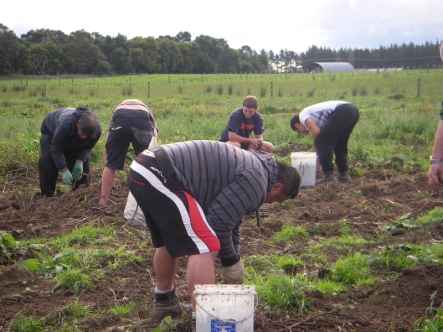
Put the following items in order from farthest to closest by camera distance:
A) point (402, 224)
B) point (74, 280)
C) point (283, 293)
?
point (402, 224) < point (74, 280) < point (283, 293)

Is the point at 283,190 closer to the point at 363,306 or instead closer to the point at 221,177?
the point at 221,177

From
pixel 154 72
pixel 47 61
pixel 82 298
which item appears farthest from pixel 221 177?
pixel 154 72

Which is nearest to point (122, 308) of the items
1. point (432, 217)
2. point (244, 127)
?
point (432, 217)

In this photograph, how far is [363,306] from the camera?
3.82 metres

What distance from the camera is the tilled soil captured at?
12.0ft

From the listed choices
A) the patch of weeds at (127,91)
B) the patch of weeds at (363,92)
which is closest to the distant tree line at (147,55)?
the patch of weeds at (127,91)

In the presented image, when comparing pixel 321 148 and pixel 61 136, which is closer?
pixel 61 136

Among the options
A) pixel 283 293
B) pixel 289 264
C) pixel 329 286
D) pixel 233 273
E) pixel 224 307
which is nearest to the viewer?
pixel 224 307

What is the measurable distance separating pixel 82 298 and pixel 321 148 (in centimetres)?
512

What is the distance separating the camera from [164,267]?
357 cm

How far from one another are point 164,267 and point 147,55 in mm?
71179

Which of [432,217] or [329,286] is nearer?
[329,286]

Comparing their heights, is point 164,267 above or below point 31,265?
above

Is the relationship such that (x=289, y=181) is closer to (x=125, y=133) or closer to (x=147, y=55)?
(x=125, y=133)
